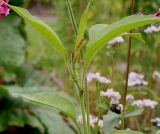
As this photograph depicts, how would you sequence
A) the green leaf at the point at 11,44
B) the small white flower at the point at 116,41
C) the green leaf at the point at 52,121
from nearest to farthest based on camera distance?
the small white flower at the point at 116,41, the green leaf at the point at 52,121, the green leaf at the point at 11,44

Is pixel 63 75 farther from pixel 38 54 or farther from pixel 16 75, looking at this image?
pixel 16 75

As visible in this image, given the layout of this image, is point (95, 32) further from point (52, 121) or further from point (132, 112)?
point (52, 121)

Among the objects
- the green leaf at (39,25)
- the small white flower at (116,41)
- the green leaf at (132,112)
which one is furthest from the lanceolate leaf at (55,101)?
the small white flower at (116,41)

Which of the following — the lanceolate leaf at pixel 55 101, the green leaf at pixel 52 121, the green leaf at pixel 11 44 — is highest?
the lanceolate leaf at pixel 55 101

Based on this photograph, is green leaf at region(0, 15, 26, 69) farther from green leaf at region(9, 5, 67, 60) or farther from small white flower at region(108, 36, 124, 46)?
green leaf at region(9, 5, 67, 60)

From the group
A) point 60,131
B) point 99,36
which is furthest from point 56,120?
point 99,36

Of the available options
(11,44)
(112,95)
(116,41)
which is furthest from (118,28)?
(11,44)

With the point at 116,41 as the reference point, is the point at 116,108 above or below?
below

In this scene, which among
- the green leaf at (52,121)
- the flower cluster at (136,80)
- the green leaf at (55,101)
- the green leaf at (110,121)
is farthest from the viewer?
the green leaf at (52,121)

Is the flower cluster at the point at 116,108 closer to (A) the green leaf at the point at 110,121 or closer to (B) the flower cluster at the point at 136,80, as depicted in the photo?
(A) the green leaf at the point at 110,121
